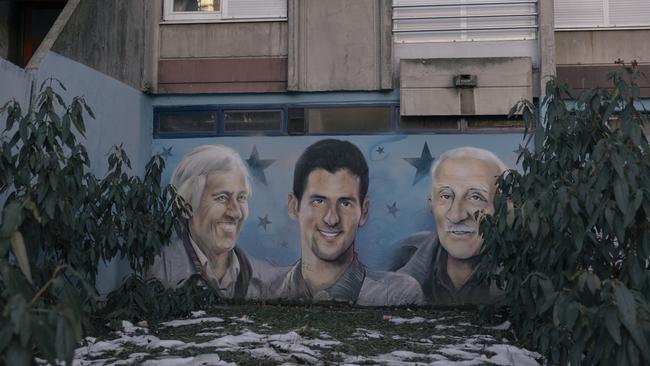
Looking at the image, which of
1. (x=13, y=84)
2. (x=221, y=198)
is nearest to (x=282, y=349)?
(x=221, y=198)

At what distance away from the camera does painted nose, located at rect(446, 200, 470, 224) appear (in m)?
9.28

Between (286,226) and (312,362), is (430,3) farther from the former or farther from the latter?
(312,362)

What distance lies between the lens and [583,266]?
4957 millimetres

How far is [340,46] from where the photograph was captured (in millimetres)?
9906

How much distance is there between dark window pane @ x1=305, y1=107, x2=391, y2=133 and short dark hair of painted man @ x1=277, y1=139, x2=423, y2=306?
0.95 ft

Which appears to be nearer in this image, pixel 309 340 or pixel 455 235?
pixel 309 340

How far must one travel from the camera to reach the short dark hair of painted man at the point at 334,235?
9.43 m

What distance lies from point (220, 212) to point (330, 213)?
175cm

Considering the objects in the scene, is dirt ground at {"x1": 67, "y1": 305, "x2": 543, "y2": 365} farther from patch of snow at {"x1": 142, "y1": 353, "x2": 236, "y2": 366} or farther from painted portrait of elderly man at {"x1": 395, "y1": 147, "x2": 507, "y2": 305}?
painted portrait of elderly man at {"x1": 395, "y1": 147, "x2": 507, "y2": 305}

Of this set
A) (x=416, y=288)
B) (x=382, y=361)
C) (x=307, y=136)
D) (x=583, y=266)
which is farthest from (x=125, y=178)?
(x=583, y=266)

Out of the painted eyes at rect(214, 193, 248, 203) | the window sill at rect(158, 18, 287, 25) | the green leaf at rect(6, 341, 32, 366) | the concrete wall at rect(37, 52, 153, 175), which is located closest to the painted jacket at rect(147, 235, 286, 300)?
the painted eyes at rect(214, 193, 248, 203)

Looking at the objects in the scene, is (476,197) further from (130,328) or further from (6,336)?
(6,336)

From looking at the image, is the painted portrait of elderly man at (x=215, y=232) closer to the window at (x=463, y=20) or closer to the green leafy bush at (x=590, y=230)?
the window at (x=463, y=20)

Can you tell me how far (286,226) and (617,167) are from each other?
5990mm
